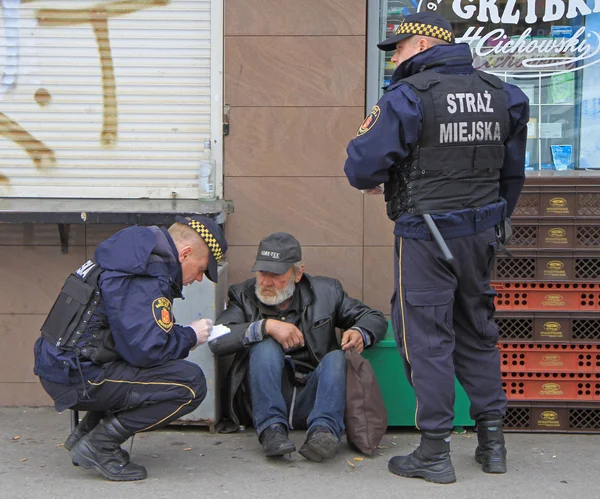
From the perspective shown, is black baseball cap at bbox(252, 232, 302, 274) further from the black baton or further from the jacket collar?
the jacket collar

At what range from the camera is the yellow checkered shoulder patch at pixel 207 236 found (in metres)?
3.94

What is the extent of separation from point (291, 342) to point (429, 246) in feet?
3.29

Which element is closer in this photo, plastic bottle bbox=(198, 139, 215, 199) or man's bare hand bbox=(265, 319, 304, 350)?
man's bare hand bbox=(265, 319, 304, 350)

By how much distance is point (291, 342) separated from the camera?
451 cm

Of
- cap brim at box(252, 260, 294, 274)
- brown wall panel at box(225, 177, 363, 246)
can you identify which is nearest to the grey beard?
cap brim at box(252, 260, 294, 274)

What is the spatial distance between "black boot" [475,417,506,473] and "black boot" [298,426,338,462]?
0.72 meters

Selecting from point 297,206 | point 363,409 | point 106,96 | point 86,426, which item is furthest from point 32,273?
point 363,409

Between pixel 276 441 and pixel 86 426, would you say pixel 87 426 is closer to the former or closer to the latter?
pixel 86 426

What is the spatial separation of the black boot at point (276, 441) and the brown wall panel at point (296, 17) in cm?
240

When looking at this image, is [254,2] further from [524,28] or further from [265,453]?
[265,453]

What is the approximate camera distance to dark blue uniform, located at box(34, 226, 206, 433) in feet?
12.2

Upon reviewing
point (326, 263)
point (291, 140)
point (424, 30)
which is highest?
point (424, 30)

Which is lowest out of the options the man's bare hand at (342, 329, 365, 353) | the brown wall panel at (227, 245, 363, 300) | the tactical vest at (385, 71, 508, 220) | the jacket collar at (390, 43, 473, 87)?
the man's bare hand at (342, 329, 365, 353)

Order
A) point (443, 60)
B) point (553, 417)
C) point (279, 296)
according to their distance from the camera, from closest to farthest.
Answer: point (443, 60) < point (279, 296) < point (553, 417)
